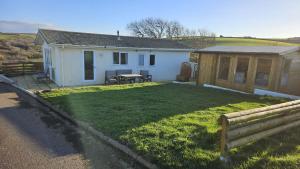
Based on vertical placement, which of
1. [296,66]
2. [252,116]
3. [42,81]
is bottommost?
[42,81]

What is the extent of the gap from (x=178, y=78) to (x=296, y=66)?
7.99m

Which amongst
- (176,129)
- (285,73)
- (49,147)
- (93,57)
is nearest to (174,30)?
(93,57)

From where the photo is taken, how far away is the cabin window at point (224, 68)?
39.3 feet

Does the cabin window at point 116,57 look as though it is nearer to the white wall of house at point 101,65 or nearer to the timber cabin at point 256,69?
the white wall of house at point 101,65

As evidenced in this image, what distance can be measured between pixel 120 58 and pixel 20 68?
845cm

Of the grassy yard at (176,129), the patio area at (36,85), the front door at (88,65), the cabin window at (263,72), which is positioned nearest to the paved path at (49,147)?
the grassy yard at (176,129)

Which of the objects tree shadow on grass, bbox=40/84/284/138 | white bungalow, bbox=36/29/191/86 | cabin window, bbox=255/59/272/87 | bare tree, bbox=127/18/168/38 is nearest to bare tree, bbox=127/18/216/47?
bare tree, bbox=127/18/168/38

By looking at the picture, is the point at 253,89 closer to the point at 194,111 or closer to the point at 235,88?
the point at 235,88

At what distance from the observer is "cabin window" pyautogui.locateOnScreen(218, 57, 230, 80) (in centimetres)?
1199

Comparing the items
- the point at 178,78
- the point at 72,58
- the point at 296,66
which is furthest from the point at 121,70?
the point at 296,66

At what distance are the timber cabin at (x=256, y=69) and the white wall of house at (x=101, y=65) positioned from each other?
4.42 metres

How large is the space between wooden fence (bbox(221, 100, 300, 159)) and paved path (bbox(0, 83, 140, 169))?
1.74 meters

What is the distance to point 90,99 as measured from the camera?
334 inches

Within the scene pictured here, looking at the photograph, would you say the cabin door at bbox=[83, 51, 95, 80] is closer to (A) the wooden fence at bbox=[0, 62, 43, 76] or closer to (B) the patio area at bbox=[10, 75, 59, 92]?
(B) the patio area at bbox=[10, 75, 59, 92]
